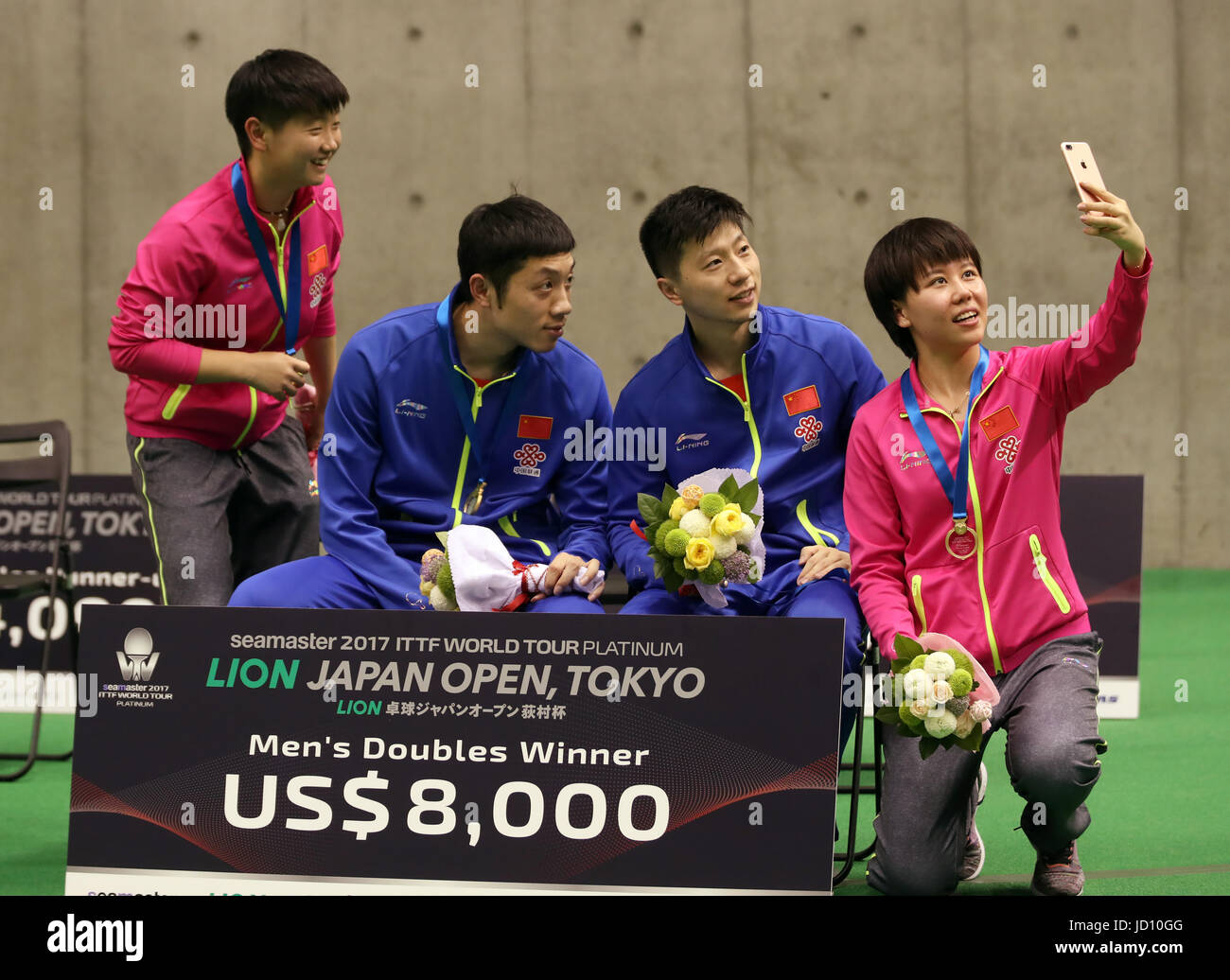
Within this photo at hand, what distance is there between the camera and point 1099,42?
8.67 metres

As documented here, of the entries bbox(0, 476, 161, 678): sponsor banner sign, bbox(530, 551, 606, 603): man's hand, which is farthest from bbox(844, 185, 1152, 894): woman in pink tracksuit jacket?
bbox(0, 476, 161, 678): sponsor banner sign

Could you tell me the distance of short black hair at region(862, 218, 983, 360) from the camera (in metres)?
3.45

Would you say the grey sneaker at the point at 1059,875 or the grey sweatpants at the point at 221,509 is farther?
the grey sweatpants at the point at 221,509

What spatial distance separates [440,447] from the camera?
3895 millimetres

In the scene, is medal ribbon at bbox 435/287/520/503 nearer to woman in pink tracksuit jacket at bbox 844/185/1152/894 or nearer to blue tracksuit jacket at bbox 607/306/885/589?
blue tracksuit jacket at bbox 607/306/885/589

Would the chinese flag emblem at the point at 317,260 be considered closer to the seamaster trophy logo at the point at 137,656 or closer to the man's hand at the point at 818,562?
the seamaster trophy logo at the point at 137,656

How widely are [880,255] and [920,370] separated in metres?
0.33

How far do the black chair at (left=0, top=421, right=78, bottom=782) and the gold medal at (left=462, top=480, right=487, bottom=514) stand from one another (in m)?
1.79

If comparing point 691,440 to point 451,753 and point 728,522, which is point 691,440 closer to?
point 728,522

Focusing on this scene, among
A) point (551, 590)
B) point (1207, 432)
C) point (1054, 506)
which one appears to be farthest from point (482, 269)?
point (1207, 432)

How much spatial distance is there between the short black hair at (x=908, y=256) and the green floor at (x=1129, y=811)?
152 centimetres

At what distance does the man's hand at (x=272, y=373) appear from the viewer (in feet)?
13.1

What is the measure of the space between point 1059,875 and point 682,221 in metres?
2.05

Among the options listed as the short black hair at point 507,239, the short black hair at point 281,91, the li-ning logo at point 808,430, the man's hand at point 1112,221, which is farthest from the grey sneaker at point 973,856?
the short black hair at point 281,91
